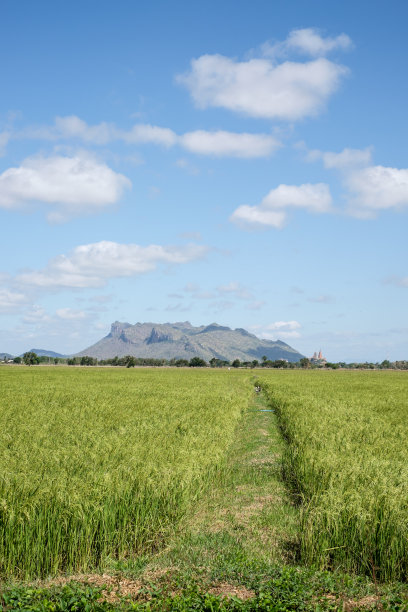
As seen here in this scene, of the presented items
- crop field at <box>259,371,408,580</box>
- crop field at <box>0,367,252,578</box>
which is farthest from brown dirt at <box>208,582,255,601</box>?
crop field at <box>0,367,252,578</box>

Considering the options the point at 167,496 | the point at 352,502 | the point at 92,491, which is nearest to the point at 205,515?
the point at 167,496

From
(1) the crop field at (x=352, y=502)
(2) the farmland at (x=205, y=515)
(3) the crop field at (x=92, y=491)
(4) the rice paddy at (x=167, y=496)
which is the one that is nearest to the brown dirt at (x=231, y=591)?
(2) the farmland at (x=205, y=515)

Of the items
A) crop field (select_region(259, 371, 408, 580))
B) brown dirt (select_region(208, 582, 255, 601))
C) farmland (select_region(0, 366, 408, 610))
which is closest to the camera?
brown dirt (select_region(208, 582, 255, 601))

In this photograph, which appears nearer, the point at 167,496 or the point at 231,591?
the point at 231,591

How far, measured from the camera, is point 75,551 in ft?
23.1

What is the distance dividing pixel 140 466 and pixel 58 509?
102 inches

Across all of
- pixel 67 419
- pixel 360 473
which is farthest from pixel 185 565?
pixel 67 419

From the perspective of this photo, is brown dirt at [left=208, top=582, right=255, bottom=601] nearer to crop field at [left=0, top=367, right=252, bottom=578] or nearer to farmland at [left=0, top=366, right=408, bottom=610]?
farmland at [left=0, top=366, right=408, bottom=610]

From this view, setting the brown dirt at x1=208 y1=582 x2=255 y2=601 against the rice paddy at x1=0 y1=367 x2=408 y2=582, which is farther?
the rice paddy at x1=0 y1=367 x2=408 y2=582

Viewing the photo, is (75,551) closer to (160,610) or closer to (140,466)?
(160,610)

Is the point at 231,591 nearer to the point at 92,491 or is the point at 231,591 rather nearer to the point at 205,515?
the point at 92,491

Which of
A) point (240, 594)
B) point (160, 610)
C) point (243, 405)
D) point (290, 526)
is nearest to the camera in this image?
point (160, 610)

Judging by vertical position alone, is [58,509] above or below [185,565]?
above

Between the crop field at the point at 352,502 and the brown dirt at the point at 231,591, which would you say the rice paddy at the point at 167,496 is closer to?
the crop field at the point at 352,502
